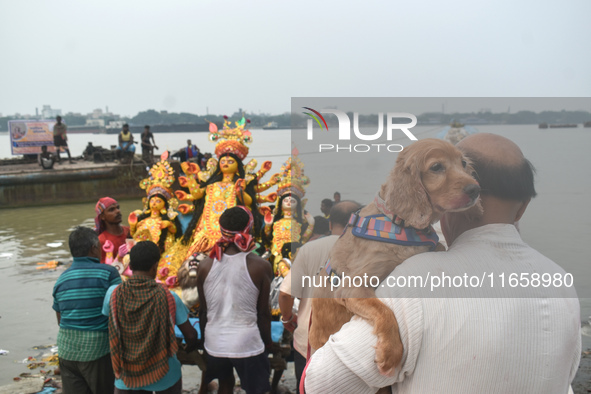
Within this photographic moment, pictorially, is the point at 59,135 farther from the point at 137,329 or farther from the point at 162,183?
the point at 137,329

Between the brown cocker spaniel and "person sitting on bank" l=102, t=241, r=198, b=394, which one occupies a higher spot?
the brown cocker spaniel

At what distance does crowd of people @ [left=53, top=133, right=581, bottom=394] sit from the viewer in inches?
55.2

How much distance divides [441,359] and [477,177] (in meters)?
0.52

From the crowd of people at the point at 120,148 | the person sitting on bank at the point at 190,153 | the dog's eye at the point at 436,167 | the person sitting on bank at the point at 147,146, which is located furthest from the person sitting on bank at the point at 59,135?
the dog's eye at the point at 436,167

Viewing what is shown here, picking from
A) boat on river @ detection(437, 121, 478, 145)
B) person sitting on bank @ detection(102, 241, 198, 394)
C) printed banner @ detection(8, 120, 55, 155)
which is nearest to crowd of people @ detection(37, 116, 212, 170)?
printed banner @ detection(8, 120, 55, 155)

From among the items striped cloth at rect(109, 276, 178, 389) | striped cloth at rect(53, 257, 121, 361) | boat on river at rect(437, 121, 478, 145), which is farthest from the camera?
striped cloth at rect(53, 257, 121, 361)

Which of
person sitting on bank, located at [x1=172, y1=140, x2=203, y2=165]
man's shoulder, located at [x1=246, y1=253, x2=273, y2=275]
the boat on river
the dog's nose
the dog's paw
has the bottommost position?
man's shoulder, located at [x1=246, y1=253, x2=273, y2=275]

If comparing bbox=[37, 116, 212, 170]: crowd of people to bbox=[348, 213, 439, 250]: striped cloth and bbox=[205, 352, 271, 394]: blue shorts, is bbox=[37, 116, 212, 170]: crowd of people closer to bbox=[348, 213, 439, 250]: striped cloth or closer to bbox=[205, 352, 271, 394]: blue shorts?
bbox=[205, 352, 271, 394]: blue shorts

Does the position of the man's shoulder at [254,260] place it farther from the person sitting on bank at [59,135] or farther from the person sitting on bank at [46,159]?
the person sitting on bank at [59,135]

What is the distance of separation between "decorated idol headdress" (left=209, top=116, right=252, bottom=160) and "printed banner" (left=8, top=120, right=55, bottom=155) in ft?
60.0

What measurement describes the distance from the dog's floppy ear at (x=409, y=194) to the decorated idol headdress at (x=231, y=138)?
4.93m

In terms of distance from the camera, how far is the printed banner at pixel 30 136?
21.7m

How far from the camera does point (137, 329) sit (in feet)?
9.91

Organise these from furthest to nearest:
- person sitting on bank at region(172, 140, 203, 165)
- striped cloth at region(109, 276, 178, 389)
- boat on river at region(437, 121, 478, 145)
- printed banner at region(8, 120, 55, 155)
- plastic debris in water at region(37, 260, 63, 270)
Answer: printed banner at region(8, 120, 55, 155) → person sitting on bank at region(172, 140, 203, 165) → plastic debris in water at region(37, 260, 63, 270) → striped cloth at region(109, 276, 178, 389) → boat on river at region(437, 121, 478, 145)
